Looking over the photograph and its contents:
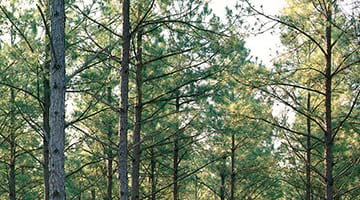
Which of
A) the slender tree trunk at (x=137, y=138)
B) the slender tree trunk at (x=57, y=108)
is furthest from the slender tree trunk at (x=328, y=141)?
the slender tree trunk at (x=57, y=108)

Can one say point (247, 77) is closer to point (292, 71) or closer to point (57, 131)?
point (292, 71)

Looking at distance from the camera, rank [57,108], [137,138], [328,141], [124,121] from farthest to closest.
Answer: [137,138]
[328,141]
[124,121]
[57,108]

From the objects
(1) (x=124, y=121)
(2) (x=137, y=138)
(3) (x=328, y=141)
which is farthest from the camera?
(2) (x=137, y=138)

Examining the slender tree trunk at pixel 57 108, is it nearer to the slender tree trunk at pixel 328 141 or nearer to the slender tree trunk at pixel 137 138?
the slender tree trunk at pixel 137 138

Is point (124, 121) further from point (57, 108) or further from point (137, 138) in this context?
point (57, 108)

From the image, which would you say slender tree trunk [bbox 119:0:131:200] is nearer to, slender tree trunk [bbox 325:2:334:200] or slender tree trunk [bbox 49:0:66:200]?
slender tree trunk [bbox 49:0:66:200]

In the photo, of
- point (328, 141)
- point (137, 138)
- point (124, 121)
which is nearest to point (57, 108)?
point (124, 121)

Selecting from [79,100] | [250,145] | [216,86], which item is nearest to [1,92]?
[79,100]

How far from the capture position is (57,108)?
559cm

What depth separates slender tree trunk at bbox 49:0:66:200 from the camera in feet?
18.0

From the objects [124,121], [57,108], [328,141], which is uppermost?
[124,121]

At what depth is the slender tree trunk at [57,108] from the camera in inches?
216

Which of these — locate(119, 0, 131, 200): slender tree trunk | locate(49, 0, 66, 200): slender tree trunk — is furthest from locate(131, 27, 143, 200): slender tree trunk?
locate(49, 0, 66, 200): slender tree trunk

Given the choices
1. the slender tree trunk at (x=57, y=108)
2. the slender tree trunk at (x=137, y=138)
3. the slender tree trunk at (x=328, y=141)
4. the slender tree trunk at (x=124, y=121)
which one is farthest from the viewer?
the slender tree trunk at (x=137, y=138)
